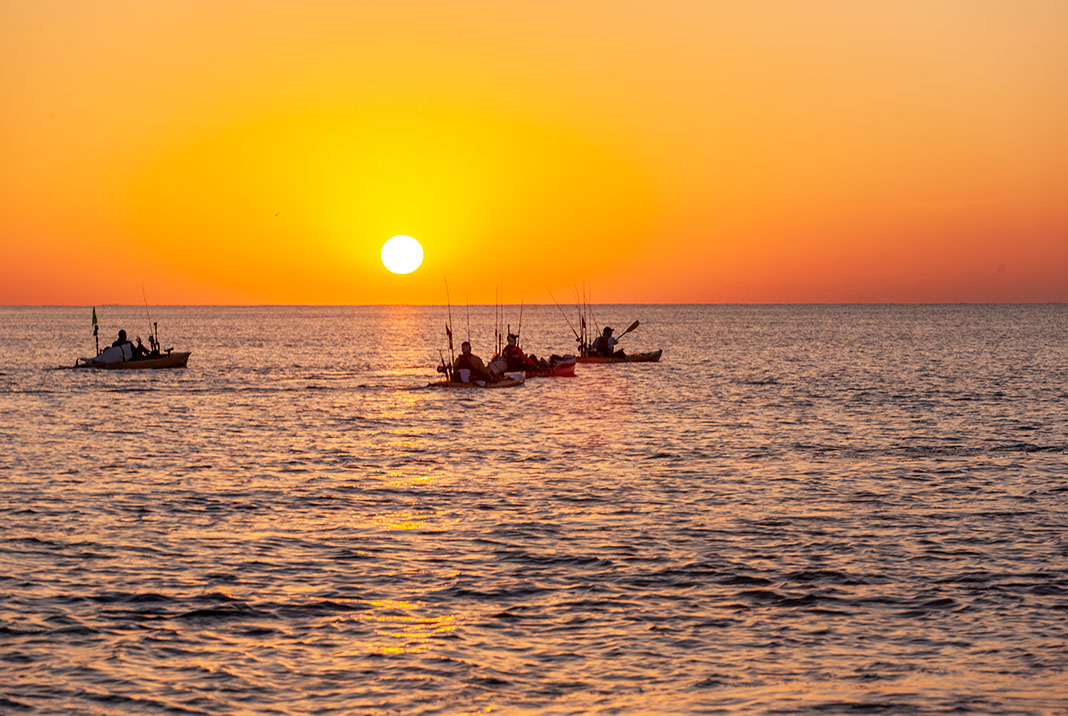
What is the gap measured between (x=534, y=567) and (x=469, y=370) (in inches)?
1401

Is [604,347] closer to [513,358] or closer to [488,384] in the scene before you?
[513,358]

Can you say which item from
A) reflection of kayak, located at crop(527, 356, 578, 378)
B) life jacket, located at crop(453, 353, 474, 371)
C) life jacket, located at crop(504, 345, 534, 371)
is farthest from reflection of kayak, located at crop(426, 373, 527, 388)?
reflection of kayak, located at crop(527, 356, 578, 378)

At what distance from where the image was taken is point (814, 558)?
679 inches

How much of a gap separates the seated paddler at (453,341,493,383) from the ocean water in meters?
13.7

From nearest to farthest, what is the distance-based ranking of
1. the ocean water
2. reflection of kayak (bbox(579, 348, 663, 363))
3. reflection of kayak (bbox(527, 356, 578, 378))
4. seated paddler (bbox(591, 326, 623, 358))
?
the ocean water, reflection of kayak (bbox(527, 356, 578, 378)), reflection of kayak (bbox(579, 348, 663, 363)), seated paddler (bbox(591, 326, 623, 358))

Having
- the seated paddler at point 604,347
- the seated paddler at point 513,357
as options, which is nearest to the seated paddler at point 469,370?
the seated paddler at point 513,357

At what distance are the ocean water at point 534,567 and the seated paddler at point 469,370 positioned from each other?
44.9 feet

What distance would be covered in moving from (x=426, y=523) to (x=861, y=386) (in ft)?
138

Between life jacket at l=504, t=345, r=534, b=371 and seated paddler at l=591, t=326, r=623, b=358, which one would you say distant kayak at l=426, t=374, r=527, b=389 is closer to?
life jacket at l=504, t=345, r=534, b=371

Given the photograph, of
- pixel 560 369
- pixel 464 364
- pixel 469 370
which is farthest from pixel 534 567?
pixel 560 369

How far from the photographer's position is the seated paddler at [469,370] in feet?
171

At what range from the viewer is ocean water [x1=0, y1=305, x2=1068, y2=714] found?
11.7 metres

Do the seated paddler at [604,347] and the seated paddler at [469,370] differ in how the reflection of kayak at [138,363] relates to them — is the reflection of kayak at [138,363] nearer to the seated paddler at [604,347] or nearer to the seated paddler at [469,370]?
the seated paddler at [469,370]

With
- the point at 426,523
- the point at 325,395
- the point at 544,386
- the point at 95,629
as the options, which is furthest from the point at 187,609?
the point at 544,386
